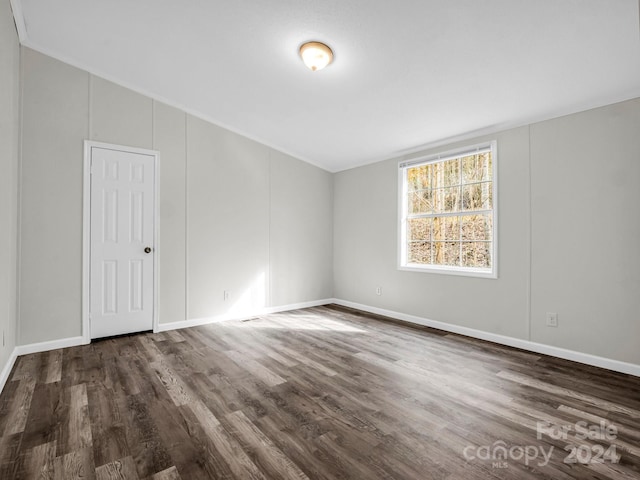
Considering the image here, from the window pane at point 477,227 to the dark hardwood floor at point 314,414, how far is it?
4.16 feet

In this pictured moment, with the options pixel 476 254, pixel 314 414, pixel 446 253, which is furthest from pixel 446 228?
pixel 314 414

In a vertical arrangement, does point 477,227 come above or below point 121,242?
above

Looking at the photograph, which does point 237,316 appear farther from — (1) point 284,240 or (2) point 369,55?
(2) point 369,55

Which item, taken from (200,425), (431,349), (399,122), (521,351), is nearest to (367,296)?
(431,349)

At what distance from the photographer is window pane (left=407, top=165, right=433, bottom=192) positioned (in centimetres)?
443

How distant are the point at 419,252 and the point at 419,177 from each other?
40.8 inches

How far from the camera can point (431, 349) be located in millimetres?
3393

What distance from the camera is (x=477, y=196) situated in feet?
12.8

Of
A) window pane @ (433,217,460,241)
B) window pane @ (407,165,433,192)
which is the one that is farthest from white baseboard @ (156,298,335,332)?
window pane @ (407,165,433,192)

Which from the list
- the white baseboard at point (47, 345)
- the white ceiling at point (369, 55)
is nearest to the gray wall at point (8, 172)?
the white baseboard at point (47, 345)

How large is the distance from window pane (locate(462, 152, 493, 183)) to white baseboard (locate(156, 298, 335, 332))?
3023 mm

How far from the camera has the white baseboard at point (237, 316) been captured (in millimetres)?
4096

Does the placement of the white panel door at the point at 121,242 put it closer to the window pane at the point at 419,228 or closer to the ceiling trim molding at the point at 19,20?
the ceiling trim molding at the point at 19,20

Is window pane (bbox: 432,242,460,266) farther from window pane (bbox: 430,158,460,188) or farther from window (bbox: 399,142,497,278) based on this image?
window pane (bbox: 430,158,460,188)
